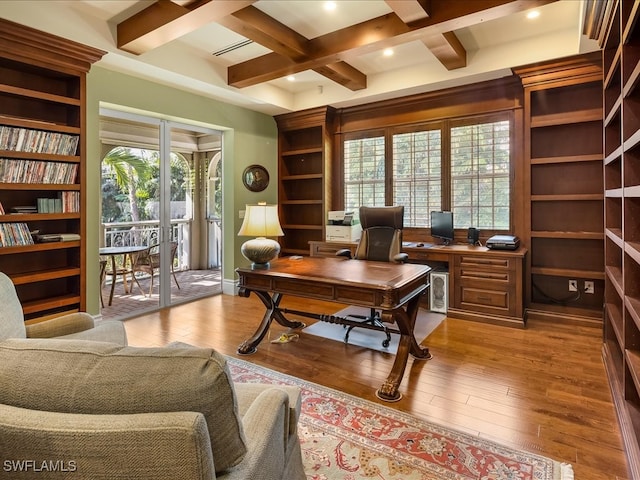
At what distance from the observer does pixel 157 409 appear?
2.71 feet

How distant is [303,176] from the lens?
5.70m

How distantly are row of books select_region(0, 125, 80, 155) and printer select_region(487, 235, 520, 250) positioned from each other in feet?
13.5

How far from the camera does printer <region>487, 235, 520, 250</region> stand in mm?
3859

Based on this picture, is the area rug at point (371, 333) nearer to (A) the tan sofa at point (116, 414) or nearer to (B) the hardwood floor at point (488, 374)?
(B) the hardwood floor at point (488, 374)

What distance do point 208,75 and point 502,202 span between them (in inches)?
144

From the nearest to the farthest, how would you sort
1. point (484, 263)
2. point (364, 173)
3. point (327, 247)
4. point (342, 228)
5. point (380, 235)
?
point (380, 235), point (484, 263), point (342, 228), point (327, 247), point (364, 173)

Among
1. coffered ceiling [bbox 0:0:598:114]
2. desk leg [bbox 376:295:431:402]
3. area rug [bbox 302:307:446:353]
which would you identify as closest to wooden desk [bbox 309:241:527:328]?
area rug [bbox 302:307:446:353]

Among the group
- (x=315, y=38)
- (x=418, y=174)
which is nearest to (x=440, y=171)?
(x=418, y=174)

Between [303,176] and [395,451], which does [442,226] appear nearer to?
[303,176]

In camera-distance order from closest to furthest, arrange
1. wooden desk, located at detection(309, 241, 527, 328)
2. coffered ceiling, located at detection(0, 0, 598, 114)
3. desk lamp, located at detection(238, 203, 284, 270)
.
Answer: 1. coffered ceiling, located at detection(0, 0, 598, 114)
2. desk lamp, located at detection(238, 203, 284, 270)
3. wooden desk, located at detection(309, 241, 527, 328)

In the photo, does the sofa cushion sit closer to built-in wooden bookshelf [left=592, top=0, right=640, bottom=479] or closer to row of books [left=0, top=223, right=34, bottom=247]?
built-in wooden bookshelf [left=592, top=0, right=640, bottom=479]

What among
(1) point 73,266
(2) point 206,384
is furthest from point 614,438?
(1) point 73,266

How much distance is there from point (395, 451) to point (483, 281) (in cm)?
258

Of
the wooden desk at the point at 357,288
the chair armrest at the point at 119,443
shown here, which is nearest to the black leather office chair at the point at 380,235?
the wooden desk at the point at 357,288
